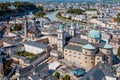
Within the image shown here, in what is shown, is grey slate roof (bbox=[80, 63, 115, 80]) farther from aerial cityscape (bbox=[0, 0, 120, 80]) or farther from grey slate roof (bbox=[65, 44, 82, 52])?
grey slate roof (bbox=[65, 44, 82, 52])

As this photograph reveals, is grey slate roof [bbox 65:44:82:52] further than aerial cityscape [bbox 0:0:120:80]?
Yes

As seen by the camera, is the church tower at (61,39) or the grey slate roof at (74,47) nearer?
A: the grey slate roof at (74,47)

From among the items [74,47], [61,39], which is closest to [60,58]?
[74,47]

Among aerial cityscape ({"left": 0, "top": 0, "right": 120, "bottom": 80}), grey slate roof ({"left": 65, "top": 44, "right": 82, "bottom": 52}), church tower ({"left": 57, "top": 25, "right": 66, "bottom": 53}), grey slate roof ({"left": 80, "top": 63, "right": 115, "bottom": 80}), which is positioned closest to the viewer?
grey slate roof ({"left": 80, "top": 63, "right": 115, "bottom": 80})

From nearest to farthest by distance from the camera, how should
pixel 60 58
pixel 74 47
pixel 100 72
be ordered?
1. pixel 100 72
2. pixel 74 47
3. pixel 60 58

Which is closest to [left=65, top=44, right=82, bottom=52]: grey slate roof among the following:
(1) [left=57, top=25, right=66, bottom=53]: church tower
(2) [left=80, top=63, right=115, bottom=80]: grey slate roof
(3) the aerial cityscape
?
(3) the aerial cityscape

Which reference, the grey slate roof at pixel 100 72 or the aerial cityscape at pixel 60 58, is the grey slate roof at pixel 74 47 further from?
the grey slate roof at pixel 100 72

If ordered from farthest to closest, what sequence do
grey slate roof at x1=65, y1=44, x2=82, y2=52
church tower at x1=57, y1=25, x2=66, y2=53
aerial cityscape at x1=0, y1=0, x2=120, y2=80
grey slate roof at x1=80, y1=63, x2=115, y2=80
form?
church tower at x1=57, y1=25, x2=66, y2=53, grey slate roof at x1=65, y1=44, x2=82, y2=52, aerial cityscape at x1=0, y1=0, x2=120, y2=80, grey slate roof at x1=80, y1=63, x2=115, y2=80

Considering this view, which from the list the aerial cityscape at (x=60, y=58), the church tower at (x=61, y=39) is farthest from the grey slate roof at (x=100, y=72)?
the church tower at (x=61, y=39)

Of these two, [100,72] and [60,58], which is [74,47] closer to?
[60,58]

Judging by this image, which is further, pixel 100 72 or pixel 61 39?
pixel 61 39

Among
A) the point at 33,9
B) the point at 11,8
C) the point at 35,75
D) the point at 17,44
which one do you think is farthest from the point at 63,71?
the point at 33,9
